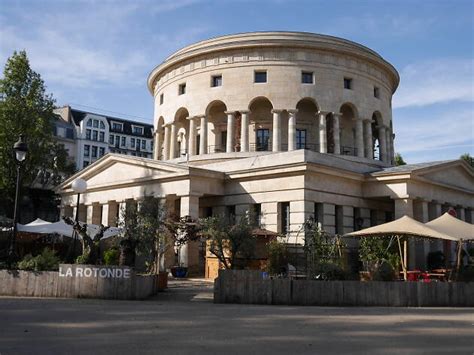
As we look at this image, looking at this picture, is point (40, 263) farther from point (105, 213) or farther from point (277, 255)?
point (105, 213)

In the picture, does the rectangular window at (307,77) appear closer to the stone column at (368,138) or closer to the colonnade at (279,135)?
the colonnade at (279,135)

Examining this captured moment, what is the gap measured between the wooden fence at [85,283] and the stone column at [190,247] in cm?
1266

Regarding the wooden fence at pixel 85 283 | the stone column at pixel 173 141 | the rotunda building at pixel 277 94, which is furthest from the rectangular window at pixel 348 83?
the wooden fence at pixel 85 283

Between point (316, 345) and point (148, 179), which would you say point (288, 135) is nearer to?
point (148, 179)

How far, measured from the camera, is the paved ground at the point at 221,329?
9328mm

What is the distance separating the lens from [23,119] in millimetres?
46312

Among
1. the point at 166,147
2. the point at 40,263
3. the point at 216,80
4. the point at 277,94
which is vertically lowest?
the point at 40,263

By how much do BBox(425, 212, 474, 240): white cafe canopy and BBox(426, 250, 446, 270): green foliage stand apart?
10.5 meters

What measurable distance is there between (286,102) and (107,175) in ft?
49.1

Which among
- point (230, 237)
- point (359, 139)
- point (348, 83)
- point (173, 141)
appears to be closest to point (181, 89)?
point (173, 141)

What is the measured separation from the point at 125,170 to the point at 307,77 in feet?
53.4

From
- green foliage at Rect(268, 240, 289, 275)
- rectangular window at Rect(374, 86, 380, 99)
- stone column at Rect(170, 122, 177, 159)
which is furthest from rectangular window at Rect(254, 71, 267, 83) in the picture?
green foliage at Rect(268, 240, 289, 275)

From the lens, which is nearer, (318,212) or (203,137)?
(318,212)

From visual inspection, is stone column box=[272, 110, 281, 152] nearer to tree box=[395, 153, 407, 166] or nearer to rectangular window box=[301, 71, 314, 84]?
rectangular window box=[301, 71, 314, 84]
